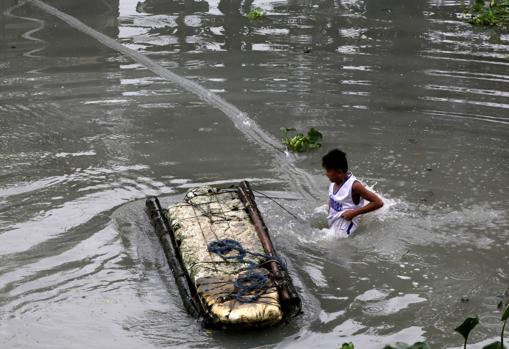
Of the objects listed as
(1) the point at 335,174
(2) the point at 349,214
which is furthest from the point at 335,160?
Result: (2) the point at 349,214

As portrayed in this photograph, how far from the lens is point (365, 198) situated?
813cm

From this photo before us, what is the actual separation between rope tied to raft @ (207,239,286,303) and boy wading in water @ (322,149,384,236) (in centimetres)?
131

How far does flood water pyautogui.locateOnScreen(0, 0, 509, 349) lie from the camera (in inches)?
276

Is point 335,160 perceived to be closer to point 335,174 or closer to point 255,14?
point 335,174

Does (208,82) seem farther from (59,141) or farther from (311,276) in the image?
(311,276)

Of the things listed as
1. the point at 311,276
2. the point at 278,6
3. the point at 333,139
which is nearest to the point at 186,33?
the point at 278,6

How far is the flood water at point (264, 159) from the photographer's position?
7.00m

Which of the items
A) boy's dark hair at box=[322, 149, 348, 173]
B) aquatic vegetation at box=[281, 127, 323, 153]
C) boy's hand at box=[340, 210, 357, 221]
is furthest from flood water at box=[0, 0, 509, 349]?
boy's dark hair at box=[322, 149, 348, 173]

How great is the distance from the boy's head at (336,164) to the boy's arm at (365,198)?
0.61ft

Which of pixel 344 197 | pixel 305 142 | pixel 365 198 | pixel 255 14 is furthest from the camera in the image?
pixel 255 14

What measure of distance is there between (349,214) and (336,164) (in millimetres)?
528

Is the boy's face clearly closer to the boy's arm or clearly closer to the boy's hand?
the boy's arm

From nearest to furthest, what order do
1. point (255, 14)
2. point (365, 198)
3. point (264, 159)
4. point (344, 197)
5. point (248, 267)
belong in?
point (248, 267) < point (365, 198) < point (344, 197) < point (264, 159) < point (255, 14)

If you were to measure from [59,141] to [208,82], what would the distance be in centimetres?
276
